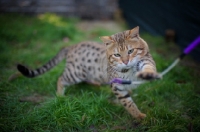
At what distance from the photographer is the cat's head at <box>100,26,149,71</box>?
2.95m

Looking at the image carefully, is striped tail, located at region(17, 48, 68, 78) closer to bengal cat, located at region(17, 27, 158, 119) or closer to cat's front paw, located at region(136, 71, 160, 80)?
bengal cat, located at region(17, 27, 158, 119)

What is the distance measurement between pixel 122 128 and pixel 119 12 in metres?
5.69

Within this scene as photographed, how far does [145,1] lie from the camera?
649 cm

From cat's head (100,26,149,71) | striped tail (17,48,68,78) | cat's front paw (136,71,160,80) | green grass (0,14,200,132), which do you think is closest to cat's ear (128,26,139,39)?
cat's head (100,26,149,71)

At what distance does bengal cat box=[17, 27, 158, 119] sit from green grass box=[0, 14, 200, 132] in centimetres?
26

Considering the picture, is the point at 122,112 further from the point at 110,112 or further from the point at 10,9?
the point at 10,9

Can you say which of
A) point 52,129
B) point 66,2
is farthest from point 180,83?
point 66,2

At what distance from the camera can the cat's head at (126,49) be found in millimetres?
2947

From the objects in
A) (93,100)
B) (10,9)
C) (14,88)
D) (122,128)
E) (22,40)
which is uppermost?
(10,9)

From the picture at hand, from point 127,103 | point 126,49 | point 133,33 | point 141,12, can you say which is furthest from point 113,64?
point 141,12

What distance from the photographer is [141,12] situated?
6844mm

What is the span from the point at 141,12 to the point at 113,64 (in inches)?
165

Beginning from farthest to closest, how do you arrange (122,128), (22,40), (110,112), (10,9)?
(10,9) → (22,40) → (110,112) → (122,128)

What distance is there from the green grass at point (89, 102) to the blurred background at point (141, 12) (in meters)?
0.53
